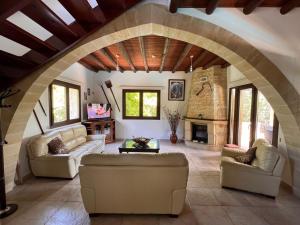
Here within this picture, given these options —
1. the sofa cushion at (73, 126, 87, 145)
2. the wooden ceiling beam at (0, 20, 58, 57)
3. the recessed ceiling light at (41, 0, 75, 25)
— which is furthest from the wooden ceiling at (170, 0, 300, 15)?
the sofa cushion at (73, 126, 87, 145)

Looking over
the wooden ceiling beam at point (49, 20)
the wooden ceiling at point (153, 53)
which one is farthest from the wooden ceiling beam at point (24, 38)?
the wooden ceiling at point (153, 53)

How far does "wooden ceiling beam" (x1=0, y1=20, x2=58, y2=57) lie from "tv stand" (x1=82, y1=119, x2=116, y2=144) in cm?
379

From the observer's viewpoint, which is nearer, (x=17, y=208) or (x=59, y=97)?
(x=17, y=208)

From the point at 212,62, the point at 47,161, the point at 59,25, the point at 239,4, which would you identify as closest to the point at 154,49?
the point at 212,62

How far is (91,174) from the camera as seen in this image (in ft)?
7.64

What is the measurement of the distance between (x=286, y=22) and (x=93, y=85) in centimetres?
651

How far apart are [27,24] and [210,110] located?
17.7 feet

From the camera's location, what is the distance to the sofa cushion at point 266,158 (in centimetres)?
301

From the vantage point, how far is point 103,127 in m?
6.82

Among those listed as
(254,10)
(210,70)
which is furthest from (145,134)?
(254,10)

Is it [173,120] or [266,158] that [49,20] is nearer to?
[266,158]

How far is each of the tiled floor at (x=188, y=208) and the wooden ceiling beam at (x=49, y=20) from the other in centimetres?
241

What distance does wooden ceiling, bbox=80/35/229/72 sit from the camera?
4430 mm

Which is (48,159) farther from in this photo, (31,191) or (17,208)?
(17,208)
